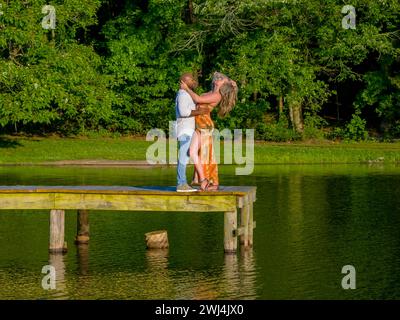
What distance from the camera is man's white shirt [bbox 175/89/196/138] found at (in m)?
23.8

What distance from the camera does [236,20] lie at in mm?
56062

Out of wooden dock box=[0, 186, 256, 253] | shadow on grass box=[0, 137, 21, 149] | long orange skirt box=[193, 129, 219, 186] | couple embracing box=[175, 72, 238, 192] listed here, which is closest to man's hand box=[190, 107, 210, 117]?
couple embracing box=[175, 72, 238, 192]

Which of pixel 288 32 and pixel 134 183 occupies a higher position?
pixel 288 32

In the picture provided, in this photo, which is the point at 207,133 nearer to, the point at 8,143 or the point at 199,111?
the point at 199,111

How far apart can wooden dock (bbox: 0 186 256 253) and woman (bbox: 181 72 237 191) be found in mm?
492

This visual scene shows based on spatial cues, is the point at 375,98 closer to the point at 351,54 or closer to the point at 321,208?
the point at 351,54

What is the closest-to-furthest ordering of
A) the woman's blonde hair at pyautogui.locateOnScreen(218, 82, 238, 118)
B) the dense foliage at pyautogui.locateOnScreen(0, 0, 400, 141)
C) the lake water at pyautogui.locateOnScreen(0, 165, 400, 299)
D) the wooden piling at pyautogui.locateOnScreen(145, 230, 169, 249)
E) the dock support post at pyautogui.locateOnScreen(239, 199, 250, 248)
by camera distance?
1. the lake water at pyautogui.locateOnScreen(0, 165, 400, 299)
2. the woman's blonde hair at pyautogui.locateOnScreen(218, 82, 238, 118)
3. the dock support post at pyautogui.locateOnScreen(239, 199, 250, 248)
4. the wooden piling at pyautogui.locateOnScreen(145, 230, 169, 249)
5. the dense foliage at pyautogui.locateOnScreen(0, 0, 400, 141)

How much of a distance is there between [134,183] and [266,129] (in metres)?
18.9

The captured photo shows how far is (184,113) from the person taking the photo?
2388 centimetres

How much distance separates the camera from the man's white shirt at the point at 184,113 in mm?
23759

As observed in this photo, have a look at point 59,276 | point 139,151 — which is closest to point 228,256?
point 59,276

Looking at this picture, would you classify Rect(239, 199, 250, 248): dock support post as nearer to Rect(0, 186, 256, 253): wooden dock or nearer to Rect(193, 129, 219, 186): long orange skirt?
Rect(0, 186, 256, 253): wooden dock

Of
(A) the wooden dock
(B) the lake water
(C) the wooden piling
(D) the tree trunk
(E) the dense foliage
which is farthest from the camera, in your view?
(D) the tree trunk
